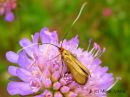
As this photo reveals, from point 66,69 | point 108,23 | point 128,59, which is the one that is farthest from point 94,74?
point 108,23

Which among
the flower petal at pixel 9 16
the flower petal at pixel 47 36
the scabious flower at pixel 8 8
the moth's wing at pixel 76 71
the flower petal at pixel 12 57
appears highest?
the scabious flower at pixel 8 8

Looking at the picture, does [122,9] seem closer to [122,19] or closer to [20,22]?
[122,19]

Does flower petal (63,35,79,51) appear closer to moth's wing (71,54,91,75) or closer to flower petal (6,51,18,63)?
moth's wing (71,54,91,75)

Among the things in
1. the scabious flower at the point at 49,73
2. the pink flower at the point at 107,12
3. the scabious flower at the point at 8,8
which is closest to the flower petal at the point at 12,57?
the scabious flower at the point at 49,73

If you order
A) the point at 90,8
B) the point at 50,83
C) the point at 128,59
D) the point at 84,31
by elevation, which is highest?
the point at 90,8

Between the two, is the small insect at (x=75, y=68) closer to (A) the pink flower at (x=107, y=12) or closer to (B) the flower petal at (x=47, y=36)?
(B) the flower petal at (x=47, y=36)

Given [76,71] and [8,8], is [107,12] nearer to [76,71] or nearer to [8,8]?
[8,8]
